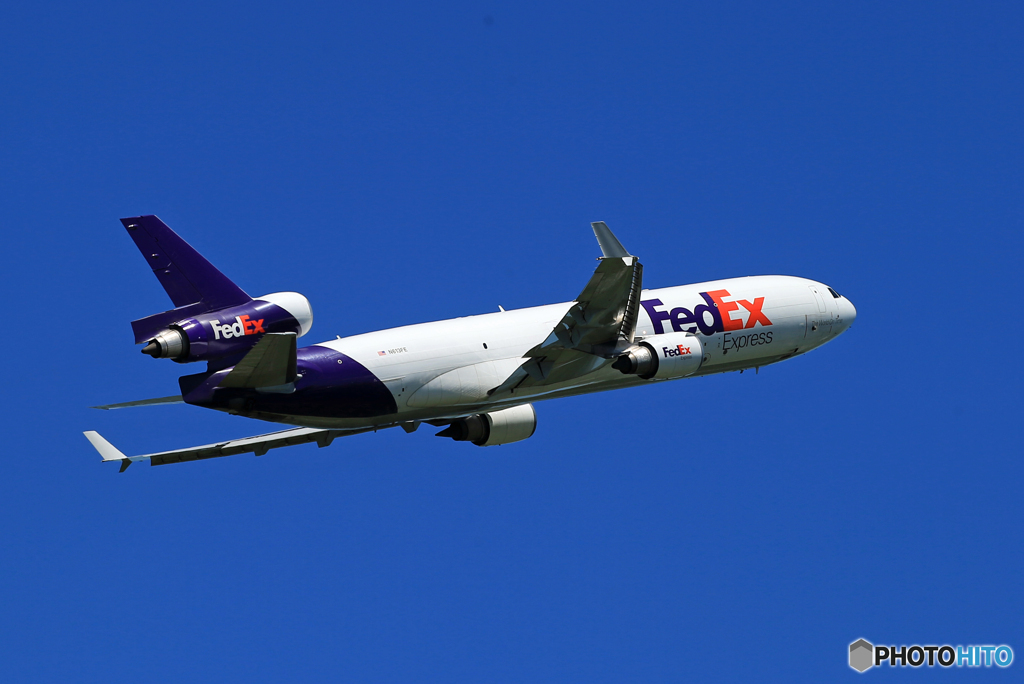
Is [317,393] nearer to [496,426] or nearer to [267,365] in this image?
[267,365]

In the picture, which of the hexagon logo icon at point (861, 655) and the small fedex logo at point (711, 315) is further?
the small fedex logo at point (711, 315)

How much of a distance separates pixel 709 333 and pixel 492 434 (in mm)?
8301

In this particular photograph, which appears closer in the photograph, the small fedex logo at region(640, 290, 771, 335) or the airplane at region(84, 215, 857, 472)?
the airplane at region(84, 215, 857, 472)

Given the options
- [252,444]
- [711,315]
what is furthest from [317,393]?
[711,315]

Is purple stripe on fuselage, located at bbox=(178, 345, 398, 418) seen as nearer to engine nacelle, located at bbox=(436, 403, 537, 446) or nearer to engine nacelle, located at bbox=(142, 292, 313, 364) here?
engine nacelle, located at bbox=(142, 292, 313, 364)

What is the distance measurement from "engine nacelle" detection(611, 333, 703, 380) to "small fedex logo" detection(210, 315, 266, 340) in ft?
37.4

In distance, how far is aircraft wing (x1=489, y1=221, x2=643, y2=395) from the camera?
3628cm

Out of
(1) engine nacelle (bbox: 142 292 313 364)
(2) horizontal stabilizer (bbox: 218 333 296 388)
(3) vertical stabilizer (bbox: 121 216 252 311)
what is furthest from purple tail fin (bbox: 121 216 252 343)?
(2) horizontal stabilizer (bbox: 218 333 296 388)

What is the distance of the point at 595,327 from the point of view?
3875 centimetres

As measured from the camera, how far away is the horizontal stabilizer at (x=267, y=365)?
34.8 meters

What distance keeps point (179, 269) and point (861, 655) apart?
23.4m

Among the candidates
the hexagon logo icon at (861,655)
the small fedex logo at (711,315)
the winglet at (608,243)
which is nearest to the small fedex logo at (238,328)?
the winglet at (608,243)

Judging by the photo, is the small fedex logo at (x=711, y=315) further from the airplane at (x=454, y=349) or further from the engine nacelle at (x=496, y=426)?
the engine nacelle at (x=496, y=426)

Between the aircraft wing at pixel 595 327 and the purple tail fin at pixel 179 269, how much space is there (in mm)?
9496
